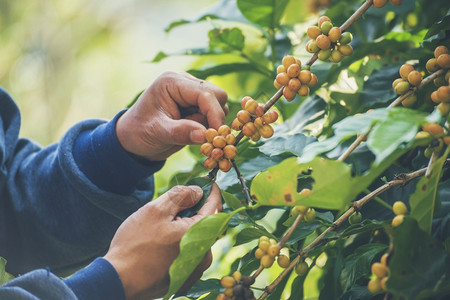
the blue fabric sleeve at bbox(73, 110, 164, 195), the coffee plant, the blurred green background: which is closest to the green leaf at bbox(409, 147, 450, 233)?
the coffee plant

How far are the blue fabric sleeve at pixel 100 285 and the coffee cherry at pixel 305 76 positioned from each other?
1.08 feet

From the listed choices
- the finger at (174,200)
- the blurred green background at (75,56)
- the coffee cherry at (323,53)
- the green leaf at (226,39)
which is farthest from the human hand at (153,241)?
the blurred green background at (75,56)

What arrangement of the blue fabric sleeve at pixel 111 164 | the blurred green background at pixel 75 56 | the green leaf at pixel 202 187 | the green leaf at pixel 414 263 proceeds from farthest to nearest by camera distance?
the blurred green background at pixel 75 56
the blue fabric sleeve at pixel 111 164
the green leaf at pixel 202 187
the green leaf at pixel 414 263

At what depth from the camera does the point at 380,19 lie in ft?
3.44

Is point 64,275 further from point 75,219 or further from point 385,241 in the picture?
point 385,241

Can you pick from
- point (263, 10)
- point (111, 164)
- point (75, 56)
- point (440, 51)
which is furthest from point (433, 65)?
point (75, 56)

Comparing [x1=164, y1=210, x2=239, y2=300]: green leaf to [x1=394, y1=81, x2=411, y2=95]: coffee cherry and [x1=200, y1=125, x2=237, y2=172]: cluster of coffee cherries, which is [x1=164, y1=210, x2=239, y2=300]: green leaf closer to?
[x1=200, y1=125, x2=237, y2=172]: cluster of coffee cherries

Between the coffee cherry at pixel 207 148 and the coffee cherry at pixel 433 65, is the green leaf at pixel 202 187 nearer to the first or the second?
the coffee cherry at pixel 207 148

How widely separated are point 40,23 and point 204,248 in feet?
13.7

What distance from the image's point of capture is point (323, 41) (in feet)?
1.96

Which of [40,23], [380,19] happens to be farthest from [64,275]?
[40,23]

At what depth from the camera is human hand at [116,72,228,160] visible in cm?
71

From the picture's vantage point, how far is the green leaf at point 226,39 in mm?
948

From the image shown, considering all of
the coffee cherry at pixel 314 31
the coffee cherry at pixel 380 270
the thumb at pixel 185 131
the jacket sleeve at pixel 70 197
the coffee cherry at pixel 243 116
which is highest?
the coffee cherry at pixel 314 31
